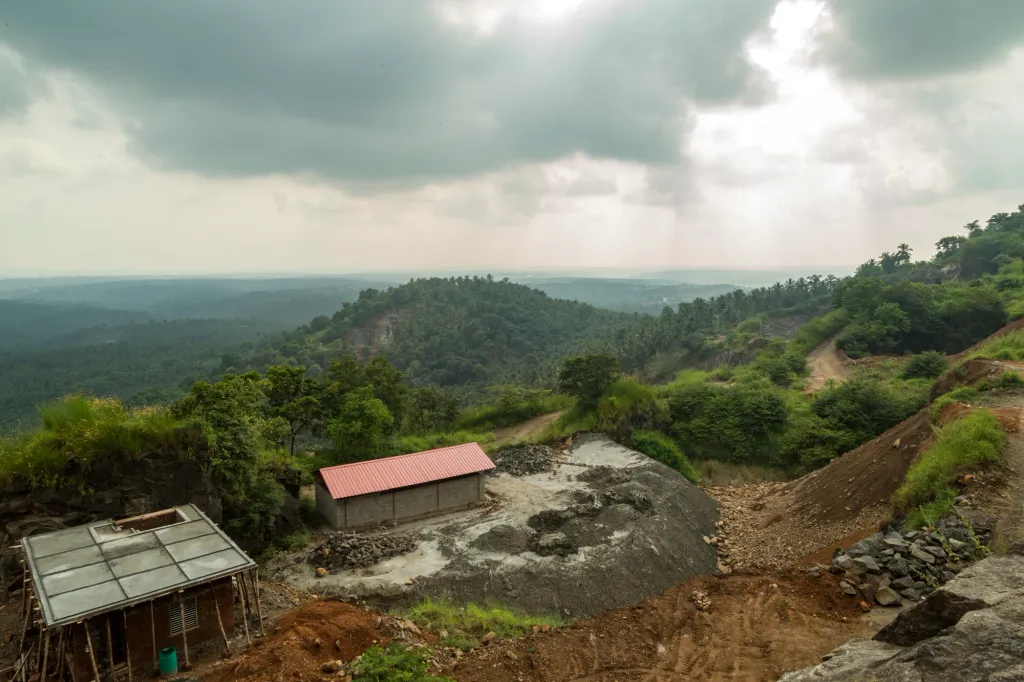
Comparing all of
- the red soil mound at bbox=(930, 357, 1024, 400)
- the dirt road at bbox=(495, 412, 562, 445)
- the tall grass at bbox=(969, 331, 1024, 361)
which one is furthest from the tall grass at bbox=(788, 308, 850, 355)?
the dirt road at bbox=(495, 412, 562, 445)

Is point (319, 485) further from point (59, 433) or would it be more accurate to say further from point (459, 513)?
point (59, 433)

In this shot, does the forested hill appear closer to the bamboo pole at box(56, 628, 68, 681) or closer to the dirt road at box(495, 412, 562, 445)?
the dirt road at box(495, 412, 562, 445)

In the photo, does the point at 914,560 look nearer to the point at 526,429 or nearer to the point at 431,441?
the point at 431,441

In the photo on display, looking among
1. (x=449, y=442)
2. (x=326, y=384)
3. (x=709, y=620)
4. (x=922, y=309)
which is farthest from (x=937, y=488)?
(x=922, y=309)

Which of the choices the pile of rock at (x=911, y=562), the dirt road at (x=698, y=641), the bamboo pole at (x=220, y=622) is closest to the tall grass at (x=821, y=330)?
the pile of rock at (x=911, y=562)

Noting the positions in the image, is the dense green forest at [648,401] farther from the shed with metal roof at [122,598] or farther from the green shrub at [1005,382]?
the shed with metal roof at [122,598]
